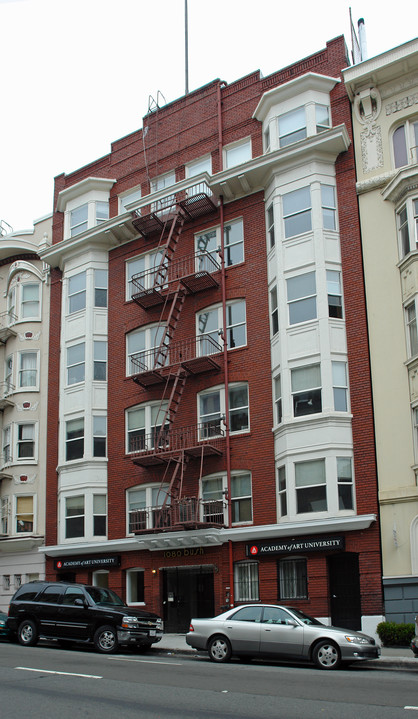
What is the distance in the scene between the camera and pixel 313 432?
76.4 ft

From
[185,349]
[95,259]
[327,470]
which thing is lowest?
[327,470]

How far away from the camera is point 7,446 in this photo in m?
32.3

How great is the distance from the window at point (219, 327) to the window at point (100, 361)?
15.3 ft

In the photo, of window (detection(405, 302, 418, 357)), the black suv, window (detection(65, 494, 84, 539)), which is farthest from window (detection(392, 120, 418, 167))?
window (detection(65, 494, 84, 539))

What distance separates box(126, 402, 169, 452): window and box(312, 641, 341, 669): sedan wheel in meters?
12.8

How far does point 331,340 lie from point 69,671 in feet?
44.6

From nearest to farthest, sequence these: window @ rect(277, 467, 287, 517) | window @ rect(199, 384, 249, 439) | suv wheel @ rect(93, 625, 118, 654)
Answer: suv wheel @ rect(93, 625, 118, 654), window @ rect(277, 467, 287, 517), window @ rect(199, 384, 249, 439)

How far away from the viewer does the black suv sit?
730 inches

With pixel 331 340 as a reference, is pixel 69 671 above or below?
below

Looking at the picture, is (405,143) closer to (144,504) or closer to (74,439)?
(144,504)

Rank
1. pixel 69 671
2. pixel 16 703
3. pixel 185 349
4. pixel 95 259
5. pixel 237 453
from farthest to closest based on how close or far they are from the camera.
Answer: pixel 95 259, pixel 185 349, pixel 237 453, pixel 69 671, pixel 16 703

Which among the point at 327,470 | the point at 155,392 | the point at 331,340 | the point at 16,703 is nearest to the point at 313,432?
the point at 327,470

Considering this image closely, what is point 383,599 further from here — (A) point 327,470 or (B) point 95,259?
(B) point 95,259

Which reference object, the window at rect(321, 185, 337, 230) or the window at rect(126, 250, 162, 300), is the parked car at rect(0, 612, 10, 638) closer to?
the window at rect(126, 250, 162, 300)
